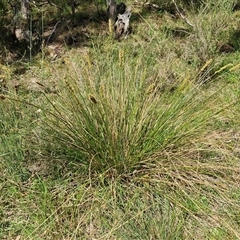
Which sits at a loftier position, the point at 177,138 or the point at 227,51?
the point at 177,138

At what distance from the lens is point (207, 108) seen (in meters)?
2.48

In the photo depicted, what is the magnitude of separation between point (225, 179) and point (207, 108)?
48 cm

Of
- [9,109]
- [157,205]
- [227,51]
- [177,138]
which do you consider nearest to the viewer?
[157,205]

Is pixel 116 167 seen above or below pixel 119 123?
below

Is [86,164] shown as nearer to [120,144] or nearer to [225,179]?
[120,144]

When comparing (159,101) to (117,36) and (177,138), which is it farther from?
(117,36)

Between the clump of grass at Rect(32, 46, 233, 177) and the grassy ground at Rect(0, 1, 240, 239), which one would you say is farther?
the clump of grass at Rect(32, 46, 233, 177)

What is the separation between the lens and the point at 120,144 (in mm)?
2178

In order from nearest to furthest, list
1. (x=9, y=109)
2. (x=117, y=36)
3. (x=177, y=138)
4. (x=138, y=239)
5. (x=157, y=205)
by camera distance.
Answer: (x=138, y=239) → (x=157, y=205) → (x=177, y=138) → (x=9, y=109) → (x=117, y=36)

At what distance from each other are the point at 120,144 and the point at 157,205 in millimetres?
413

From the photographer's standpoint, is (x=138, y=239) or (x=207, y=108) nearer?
(x=138, y=239)

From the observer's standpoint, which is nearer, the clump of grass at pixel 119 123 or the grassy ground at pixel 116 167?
the grassy ground at pixel 116 167

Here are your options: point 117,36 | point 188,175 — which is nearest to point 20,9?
point 117,36

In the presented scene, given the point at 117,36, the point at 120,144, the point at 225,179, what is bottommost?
the point at 117,36
